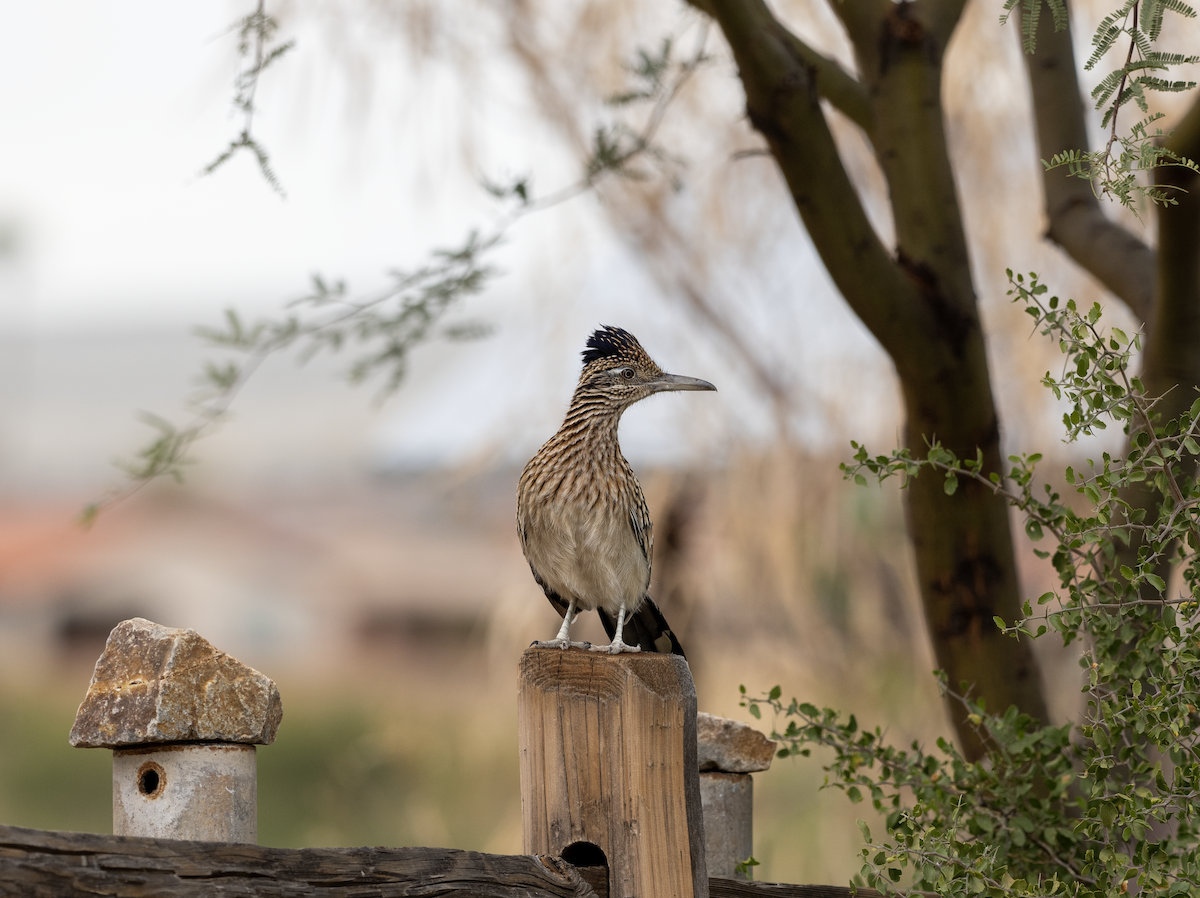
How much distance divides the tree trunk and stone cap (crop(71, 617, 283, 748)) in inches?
48.0

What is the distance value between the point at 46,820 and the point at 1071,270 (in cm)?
1123

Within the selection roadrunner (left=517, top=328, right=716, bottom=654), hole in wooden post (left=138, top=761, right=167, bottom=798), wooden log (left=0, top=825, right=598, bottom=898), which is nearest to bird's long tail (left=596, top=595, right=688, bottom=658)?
roadrunner (left=517, top=328, right=716, bottom=654)

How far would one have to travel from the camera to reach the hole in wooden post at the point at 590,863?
60.3 inches

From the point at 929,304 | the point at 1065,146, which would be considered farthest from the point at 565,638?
the point at 1065,146

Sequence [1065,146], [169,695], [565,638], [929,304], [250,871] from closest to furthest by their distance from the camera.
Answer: [250,871]
[169,695]
[565,638]
[929,304]
[1065,146]

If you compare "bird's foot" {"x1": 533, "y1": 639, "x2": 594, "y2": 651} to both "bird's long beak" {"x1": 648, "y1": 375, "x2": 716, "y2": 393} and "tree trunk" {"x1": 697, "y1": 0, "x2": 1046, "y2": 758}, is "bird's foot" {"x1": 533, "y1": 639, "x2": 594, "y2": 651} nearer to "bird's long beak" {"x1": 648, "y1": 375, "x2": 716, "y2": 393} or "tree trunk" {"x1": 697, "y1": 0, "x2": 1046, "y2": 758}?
"bird's long beak" {"x1": 648, "y1": 375, "x2": 716, "y2": 393}

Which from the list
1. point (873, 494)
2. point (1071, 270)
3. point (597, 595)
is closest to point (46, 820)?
point (873, 494)

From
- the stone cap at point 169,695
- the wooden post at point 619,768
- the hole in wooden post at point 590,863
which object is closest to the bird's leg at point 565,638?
the wooden post at point 619,768

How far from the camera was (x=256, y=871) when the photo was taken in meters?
1.21

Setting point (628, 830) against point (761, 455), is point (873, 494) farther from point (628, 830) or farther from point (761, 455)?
A: point (628, 830)

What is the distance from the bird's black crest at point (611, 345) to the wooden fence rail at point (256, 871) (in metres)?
0.90

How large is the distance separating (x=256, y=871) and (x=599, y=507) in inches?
34.4

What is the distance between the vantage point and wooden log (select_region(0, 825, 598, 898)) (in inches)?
42.3

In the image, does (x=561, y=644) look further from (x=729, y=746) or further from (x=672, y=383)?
(x=672, y=383)
